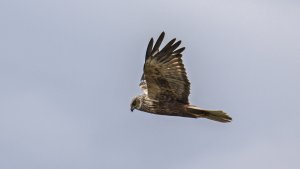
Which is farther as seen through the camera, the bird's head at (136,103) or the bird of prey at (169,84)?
the bird's head at (136,103)

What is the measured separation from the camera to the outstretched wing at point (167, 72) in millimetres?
17375

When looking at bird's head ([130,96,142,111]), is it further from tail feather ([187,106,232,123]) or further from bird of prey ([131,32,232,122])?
tail feather ([187,106,232,123])

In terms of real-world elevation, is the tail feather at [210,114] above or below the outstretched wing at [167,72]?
below

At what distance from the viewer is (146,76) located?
17.5m

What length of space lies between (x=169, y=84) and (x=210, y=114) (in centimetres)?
116

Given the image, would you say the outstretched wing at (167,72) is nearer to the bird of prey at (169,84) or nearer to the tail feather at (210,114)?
the bird of prey at (169,84)

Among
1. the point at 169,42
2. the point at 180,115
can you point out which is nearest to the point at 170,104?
the point at 180,115

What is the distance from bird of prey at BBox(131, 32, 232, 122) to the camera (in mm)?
17344

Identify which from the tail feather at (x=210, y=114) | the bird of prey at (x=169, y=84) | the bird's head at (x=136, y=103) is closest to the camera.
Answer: the tail feather at (x=210, y=114)

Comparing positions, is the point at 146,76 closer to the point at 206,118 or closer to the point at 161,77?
the point at 161,77

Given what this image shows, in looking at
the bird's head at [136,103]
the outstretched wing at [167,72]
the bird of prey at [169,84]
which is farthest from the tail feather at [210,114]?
the bird's head at [136,103]

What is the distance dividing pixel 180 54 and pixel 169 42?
0.36 metres

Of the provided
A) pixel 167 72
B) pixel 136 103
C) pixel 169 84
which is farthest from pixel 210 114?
pixel 136 103

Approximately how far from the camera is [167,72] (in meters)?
17.5
